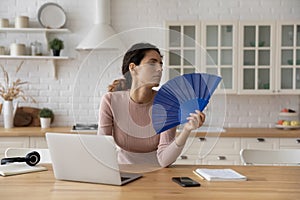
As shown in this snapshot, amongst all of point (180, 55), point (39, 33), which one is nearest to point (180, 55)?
point (180, 55)

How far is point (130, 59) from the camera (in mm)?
1794

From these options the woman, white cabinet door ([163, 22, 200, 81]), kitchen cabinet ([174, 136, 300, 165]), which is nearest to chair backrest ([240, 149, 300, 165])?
the woman

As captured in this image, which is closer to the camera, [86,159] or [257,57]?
[86,159]

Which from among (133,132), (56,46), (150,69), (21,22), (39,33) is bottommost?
(133,132)

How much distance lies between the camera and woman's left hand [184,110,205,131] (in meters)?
1.88

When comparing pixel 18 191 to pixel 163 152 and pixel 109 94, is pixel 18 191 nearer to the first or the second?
pixel 109 94

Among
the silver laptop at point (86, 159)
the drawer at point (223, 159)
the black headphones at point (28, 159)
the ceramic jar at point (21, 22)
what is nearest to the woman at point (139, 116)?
the silver laptop at point (86, 159)

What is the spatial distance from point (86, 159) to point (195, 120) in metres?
0.48

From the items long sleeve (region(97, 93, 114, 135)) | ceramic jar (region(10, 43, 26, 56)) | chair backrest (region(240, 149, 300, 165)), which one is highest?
ceramic jar (region(10, 43, 26, 56))

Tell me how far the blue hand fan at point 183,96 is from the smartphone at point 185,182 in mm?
263

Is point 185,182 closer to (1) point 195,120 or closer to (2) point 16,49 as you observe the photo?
(1) point 195,120

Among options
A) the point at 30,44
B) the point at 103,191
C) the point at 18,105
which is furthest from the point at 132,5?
the point at 103,191

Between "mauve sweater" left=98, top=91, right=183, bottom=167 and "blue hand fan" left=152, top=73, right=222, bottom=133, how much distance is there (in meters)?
0.06

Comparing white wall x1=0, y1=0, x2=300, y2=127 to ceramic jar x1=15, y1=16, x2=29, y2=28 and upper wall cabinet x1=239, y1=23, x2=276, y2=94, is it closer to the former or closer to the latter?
ceramic jar x1=15, y1=16, x2=29, y2=28
